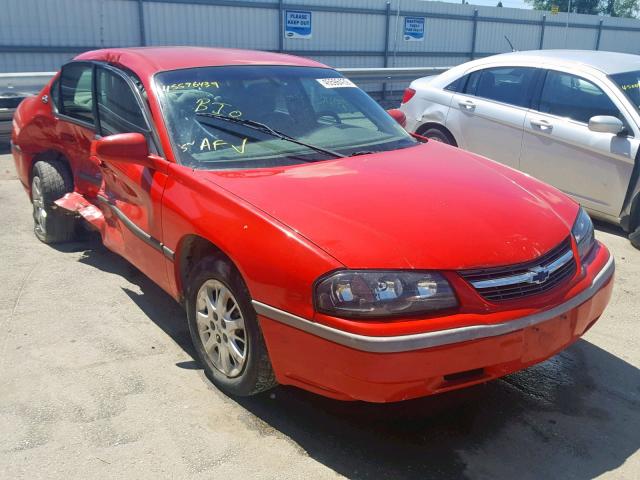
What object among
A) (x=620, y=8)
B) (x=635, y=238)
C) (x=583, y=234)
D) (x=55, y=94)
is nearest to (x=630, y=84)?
(x=635, y=238)

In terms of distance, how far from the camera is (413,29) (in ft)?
68.1

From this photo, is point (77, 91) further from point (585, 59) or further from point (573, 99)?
point (585, 59)

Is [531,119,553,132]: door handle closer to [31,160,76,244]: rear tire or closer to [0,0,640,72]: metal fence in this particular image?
[31,160,76,244]: rear tire

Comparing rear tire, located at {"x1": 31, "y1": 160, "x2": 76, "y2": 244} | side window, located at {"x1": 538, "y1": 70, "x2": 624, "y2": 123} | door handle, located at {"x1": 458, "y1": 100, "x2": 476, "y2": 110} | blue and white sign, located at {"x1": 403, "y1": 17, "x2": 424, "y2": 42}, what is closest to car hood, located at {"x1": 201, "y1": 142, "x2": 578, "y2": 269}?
rear tire, located at {"x1": 31, "y1": 160, "x2": 76, "y2": 244}

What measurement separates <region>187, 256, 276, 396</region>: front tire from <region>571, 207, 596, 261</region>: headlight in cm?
163

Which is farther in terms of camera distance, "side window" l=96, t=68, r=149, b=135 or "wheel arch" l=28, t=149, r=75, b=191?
"wheel arch" l=28, t=149, r=75, b=191

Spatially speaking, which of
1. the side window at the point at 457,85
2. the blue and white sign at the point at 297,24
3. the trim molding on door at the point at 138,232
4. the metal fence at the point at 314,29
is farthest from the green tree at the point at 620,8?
the trim molding on door at the point at 138,232

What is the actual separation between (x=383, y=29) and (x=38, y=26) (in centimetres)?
1027

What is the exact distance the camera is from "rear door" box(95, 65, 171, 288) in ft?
11.7

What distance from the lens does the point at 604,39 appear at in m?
26.6

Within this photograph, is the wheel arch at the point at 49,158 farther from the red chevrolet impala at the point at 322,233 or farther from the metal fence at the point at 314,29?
the metal fence at the point at 314,29

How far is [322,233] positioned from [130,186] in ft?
5.54

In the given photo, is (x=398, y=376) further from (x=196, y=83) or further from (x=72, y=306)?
(x=72, y=306)

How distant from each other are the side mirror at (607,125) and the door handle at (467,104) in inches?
64.1
